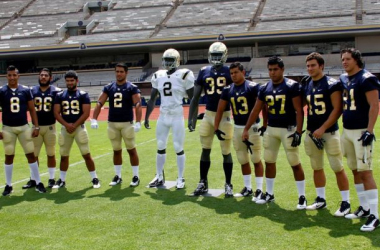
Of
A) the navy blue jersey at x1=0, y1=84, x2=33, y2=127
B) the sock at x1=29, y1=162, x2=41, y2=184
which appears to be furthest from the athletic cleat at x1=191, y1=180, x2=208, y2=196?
the navy blue jersey at x1=0, y1=84, x2=33, y2=127

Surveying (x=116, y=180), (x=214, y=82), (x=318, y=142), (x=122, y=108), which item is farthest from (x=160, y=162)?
(x=318, y=142)

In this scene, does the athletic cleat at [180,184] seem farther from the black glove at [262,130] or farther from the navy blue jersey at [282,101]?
the navy blue jersey at [282,101]

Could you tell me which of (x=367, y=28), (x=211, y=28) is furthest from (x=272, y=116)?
(x=211, y=28)

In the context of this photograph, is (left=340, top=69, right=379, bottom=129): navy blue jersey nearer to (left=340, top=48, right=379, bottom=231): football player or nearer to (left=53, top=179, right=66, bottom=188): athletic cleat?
(left=340, top=48, right=379, bottom=231): football player

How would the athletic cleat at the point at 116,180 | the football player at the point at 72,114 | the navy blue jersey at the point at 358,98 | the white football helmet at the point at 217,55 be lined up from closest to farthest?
the navy blue jersey at the point at 358,98 < the white football helmet at the point at 217,55 < the football player at the point at 72,114 < the athletic cleat at the point at 116,180

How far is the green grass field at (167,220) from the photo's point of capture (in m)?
5.03

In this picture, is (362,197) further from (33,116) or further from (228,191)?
(33,116)

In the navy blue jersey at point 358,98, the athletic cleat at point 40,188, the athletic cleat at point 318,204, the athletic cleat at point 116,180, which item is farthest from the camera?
the athletic cleat at point 116,180

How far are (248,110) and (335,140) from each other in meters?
1.41

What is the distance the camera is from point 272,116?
6344mm

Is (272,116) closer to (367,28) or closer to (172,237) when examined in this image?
(172,237)

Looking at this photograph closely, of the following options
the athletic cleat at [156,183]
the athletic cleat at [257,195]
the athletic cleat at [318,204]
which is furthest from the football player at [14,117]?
the athletic cleat at [318,204]

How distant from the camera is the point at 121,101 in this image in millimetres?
7949

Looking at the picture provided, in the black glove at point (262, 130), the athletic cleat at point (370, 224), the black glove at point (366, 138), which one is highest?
the black glove at point (366, 138)
